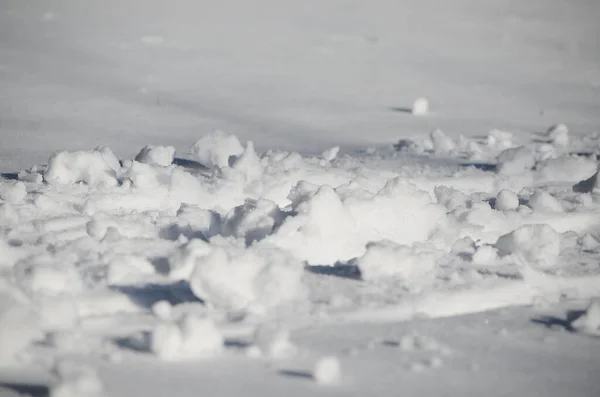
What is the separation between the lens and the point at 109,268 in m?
2.00

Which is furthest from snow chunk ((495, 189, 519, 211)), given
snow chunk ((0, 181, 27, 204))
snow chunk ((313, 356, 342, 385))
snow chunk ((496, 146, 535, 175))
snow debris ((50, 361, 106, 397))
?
snow debris ((50, 361, 106, 397))

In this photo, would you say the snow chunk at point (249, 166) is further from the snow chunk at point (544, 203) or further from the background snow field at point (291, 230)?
the snow chunk at point (544, 203)

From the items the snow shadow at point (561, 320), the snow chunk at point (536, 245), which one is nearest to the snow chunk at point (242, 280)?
the snow shadow at point (561, 320)

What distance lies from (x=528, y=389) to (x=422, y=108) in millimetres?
3659

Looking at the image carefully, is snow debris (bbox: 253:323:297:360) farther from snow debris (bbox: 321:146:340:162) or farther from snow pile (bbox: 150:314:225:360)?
snow debris (bbox: 321:146:340:162)

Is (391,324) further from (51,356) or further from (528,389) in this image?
(51,356)

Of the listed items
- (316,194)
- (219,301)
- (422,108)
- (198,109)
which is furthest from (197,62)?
(219,301)

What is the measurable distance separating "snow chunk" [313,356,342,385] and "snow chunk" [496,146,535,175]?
91.4 inches

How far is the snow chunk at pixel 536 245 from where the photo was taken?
2357mm

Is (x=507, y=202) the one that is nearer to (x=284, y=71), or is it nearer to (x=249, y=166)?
(x=249, y=166)

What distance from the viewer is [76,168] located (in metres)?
3.07

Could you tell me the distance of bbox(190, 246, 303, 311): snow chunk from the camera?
1.84 metres

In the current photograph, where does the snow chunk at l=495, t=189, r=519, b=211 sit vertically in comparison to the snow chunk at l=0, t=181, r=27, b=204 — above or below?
above

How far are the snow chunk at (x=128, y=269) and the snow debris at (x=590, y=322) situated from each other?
1149 millimetres
